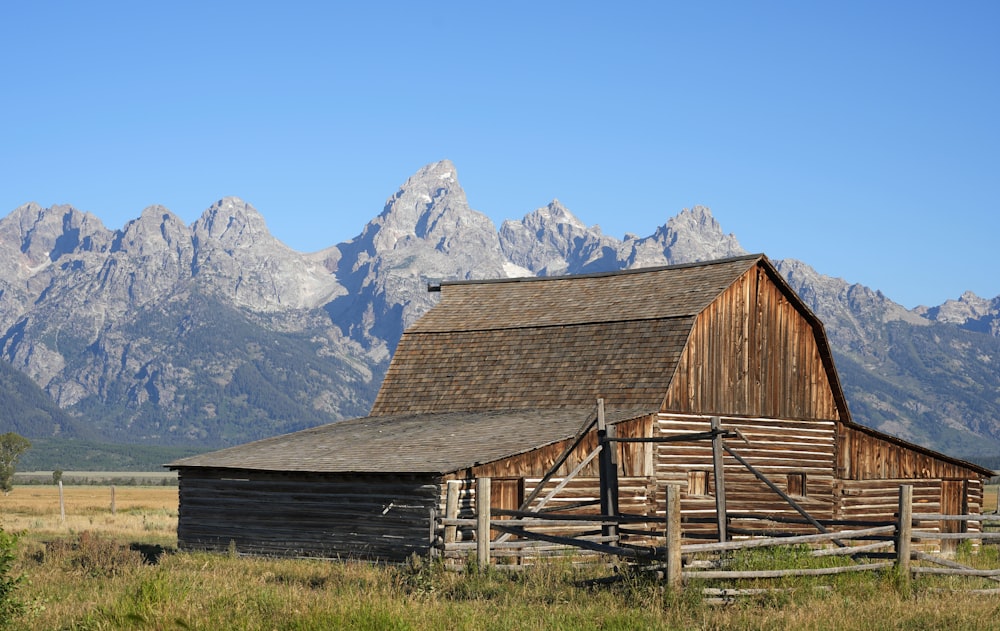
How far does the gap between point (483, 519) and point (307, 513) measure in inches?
313

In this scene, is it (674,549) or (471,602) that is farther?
(674,549)

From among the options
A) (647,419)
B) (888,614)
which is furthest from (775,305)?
(888,614)

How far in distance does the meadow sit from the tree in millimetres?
53668

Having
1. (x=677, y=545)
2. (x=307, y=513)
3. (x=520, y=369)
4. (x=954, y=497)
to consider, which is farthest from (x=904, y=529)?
(x=954, y=497)

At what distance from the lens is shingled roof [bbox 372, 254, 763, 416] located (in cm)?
3247

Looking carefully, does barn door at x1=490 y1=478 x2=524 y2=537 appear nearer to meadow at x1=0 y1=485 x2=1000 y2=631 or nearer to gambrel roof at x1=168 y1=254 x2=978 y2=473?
gambrel roof at x1=168 y1=254 x2=978 y2=473

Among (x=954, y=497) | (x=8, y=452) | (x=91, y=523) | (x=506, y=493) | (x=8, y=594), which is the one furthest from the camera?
(x=8, y=452)

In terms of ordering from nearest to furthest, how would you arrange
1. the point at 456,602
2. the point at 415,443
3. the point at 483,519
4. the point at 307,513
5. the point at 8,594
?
the point at 8,594 → the point at 456,602 → the point at 483,519 → the point at 307,513 → the point at 415,443

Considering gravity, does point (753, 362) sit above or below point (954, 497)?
above

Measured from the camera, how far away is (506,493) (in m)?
27.7

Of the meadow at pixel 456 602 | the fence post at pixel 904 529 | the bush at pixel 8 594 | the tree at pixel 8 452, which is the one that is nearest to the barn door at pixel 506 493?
the meadow at pixel 456 602

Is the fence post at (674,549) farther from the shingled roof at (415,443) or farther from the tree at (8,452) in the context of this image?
the tree at (8,452)

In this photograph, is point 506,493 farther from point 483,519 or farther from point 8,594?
point 8,594

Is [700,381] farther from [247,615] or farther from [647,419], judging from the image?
[247,615]
